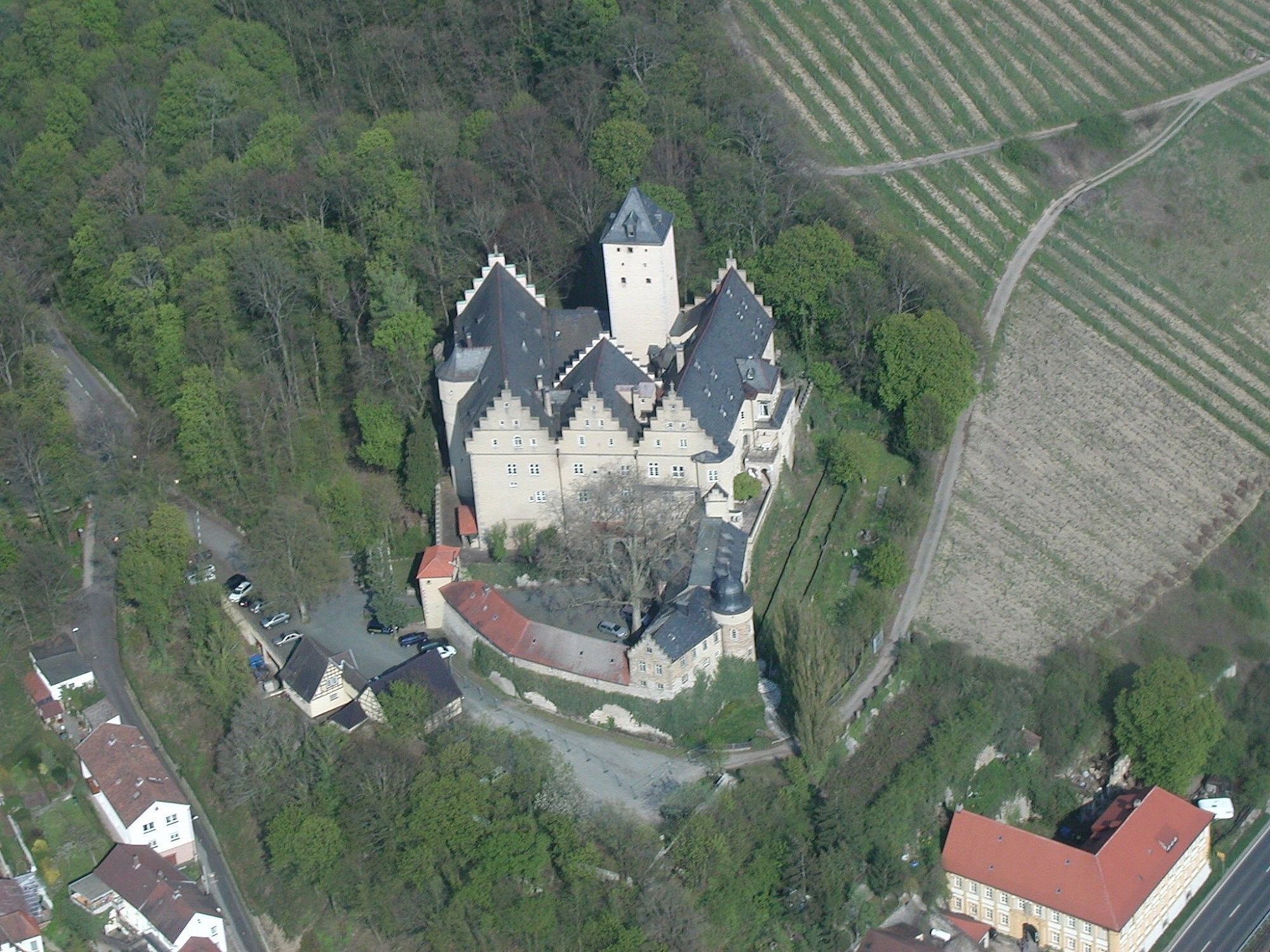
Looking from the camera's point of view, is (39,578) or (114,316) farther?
(114,316)

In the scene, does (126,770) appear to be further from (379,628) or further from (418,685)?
(418,685)

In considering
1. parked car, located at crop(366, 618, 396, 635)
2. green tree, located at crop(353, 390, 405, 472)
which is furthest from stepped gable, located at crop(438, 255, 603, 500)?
parked car, located at crop(366, 618, 396, 635)

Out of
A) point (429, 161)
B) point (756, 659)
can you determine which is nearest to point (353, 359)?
point (429, 161)

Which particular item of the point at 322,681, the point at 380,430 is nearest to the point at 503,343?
the point at 380,430

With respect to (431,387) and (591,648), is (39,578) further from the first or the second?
(591,648)

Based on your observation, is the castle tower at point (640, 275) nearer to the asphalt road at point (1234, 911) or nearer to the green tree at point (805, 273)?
the green tree at point (805, 273)

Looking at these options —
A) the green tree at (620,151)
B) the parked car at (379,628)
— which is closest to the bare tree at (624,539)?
the parked car at (379,628)
